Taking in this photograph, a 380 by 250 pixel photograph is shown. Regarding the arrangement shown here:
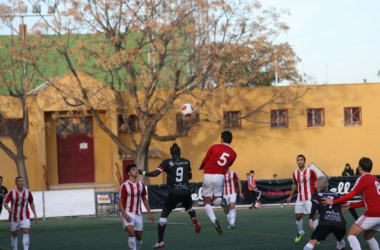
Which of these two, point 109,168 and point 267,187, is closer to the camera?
point 267,187

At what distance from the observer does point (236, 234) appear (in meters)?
20.0

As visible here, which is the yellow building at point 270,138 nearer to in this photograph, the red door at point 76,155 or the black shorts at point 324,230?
the red door at point 76,155

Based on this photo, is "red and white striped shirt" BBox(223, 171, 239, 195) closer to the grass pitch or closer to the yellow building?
the grass pitch

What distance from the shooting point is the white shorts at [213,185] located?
682 inches

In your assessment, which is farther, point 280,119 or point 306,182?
point 280,119

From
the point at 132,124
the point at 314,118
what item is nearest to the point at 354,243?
the point at 132,124

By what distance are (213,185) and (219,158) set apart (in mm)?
691

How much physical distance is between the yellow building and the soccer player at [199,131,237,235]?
28255 millimetres

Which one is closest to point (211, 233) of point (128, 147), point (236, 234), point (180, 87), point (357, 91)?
point (236, 234)

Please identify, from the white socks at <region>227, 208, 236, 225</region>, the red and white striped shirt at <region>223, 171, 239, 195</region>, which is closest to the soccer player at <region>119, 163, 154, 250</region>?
the white socks at <region>227, 208, 236, 225</region>

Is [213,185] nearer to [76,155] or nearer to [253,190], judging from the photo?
[253,190]

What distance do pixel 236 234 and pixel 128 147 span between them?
2556 cm

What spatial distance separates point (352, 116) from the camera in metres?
47.2

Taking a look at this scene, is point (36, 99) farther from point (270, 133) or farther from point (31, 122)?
point (270, 133)
